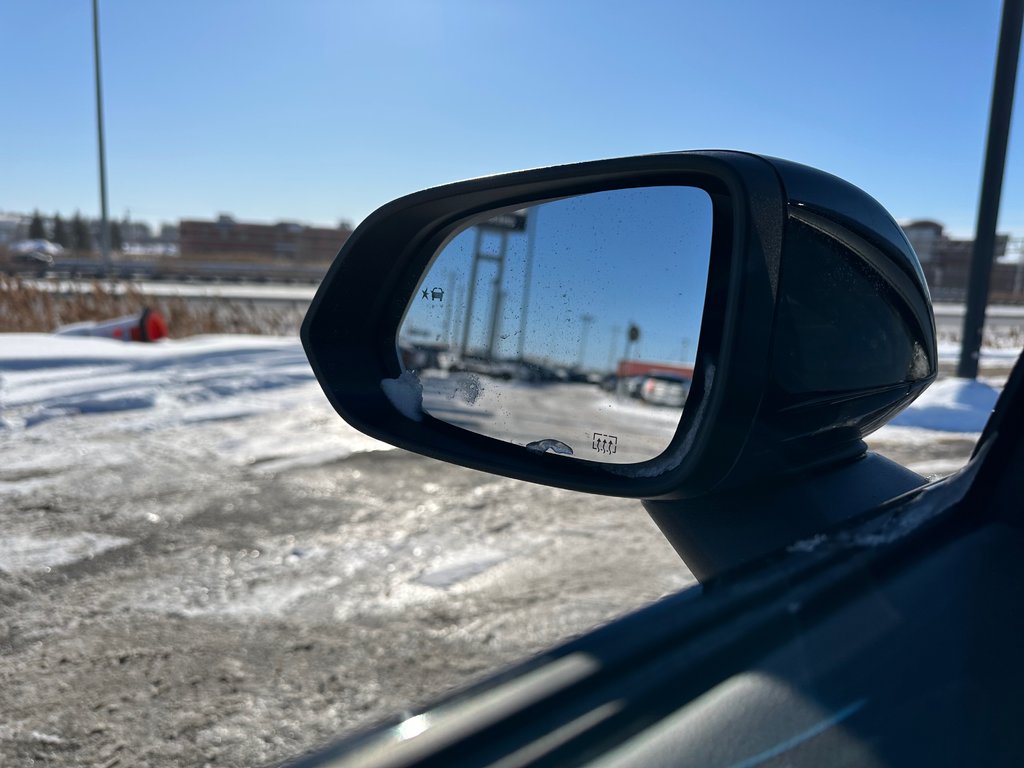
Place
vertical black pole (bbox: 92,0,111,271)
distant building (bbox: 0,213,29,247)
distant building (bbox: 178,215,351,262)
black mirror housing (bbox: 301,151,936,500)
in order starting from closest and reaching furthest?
black mirror housing (bbox: 301,151,936,500), vertical black pole (bbox: 92,0,111,271), distant building (bbox: 178,215,351,262), distant building (bbox: 0,213,29,247)

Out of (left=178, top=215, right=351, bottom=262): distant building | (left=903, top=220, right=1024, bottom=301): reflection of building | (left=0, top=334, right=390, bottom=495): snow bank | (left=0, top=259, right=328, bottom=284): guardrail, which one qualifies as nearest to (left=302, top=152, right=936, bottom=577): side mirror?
(left=0, top=334, right=390, bottom=495): snow bank

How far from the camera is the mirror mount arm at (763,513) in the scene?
1.35 m

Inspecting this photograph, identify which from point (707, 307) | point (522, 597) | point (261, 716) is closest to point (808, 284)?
point (707, 307)

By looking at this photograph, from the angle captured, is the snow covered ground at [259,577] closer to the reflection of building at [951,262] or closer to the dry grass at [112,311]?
the reflection of building at [951,262]

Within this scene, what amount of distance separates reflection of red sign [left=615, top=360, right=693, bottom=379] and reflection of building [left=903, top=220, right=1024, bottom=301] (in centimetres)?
786

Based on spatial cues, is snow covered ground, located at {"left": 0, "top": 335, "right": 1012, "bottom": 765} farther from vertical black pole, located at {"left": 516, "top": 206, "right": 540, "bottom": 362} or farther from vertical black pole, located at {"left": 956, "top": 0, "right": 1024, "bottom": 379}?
vertical black pole, located at {"left": 956, "top": 0, "right": 1024, "bottom": 379}

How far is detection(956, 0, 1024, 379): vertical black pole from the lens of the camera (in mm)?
8469

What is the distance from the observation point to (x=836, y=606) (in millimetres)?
994

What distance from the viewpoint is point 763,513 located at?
4.50ft

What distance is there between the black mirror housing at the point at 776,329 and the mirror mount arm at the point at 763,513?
5 cm

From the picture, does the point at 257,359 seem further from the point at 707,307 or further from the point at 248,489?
the point at 707,307

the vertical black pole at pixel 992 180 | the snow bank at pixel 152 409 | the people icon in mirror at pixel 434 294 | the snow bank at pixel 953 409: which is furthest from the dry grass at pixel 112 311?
the people icon in mirror at pixel 434 294

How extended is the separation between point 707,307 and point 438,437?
0.72 metres

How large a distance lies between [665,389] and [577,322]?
8.3 inches
